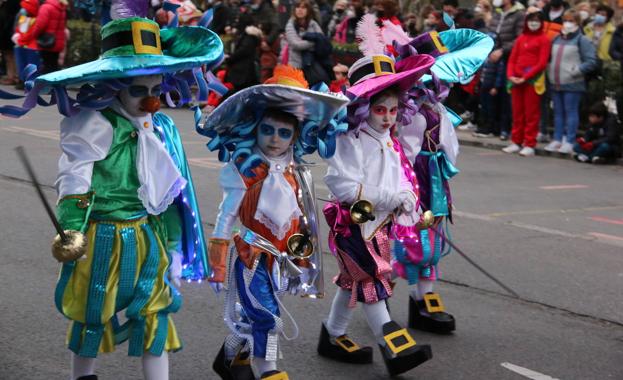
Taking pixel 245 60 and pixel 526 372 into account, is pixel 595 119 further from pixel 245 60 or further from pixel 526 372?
pixel 526 372

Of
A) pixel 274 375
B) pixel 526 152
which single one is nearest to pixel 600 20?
pixel 526 152

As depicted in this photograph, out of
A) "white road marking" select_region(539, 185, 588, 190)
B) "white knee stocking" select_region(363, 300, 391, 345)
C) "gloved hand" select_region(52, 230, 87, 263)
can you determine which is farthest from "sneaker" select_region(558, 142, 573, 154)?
"gloved hand" select_region(52, 230, 87, 263)

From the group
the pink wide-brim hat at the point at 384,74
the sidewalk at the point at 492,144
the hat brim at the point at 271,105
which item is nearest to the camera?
the hat brim at the point at 271,105

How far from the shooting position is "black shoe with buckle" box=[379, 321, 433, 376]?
219 inches

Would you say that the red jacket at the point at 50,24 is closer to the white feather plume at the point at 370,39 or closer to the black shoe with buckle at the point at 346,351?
the white feather plume at the point at 370,39

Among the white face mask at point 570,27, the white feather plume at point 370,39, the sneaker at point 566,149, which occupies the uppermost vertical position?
the white feather plume at point 370,39

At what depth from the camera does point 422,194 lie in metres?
6.57

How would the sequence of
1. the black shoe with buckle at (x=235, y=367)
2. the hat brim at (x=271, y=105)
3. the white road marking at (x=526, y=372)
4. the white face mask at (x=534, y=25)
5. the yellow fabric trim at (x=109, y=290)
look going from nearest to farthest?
the yellow fabric trim at (x=109, y=290) < the hat brim at (x=271, y=105) < the black shoe with buckle at (x=235, y=367) < the white road marking at (x=526, y=372) < the white face mask at (x=534, y=25)

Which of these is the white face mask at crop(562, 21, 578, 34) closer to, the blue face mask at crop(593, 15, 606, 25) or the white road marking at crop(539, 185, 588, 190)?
the blue face mask at crop(593, 15, 606, 25)

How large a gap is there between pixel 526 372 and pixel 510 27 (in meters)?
9.91

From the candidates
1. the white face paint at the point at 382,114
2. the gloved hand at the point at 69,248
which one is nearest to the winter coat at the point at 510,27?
the white face paint at the point at 382,114

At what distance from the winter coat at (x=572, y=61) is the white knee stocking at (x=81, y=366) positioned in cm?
1041

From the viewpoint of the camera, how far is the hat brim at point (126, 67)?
4.50 metres

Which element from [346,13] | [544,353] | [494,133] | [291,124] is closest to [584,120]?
[494,133]
